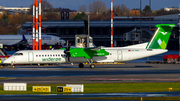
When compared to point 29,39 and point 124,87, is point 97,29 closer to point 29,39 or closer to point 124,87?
point 29,39

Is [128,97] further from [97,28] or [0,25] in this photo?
[0,25]

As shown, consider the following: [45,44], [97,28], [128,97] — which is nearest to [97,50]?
[128,97]

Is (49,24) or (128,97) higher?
(49,24)

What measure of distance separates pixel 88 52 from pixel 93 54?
79 centimetres

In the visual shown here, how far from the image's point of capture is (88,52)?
43.4 metres

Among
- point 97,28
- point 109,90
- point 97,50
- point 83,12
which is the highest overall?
point 83,12

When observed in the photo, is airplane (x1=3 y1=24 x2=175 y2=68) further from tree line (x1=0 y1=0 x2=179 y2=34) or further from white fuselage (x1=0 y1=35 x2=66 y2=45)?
tree line (x1=0 y1=0 x2=179 y2=34)

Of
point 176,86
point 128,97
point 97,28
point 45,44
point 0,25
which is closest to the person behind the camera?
point 128,97

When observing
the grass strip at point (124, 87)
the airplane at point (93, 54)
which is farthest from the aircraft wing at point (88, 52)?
the grass strip at point (124, 87)

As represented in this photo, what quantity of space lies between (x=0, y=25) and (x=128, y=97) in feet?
482

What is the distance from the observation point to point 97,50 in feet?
141

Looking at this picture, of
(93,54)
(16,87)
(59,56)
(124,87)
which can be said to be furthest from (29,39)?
(124,87)

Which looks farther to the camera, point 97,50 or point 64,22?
point 64,22

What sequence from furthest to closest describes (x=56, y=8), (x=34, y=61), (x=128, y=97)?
(x=56, y=8)
(x=34, y=61)
(x=128, y=97)
